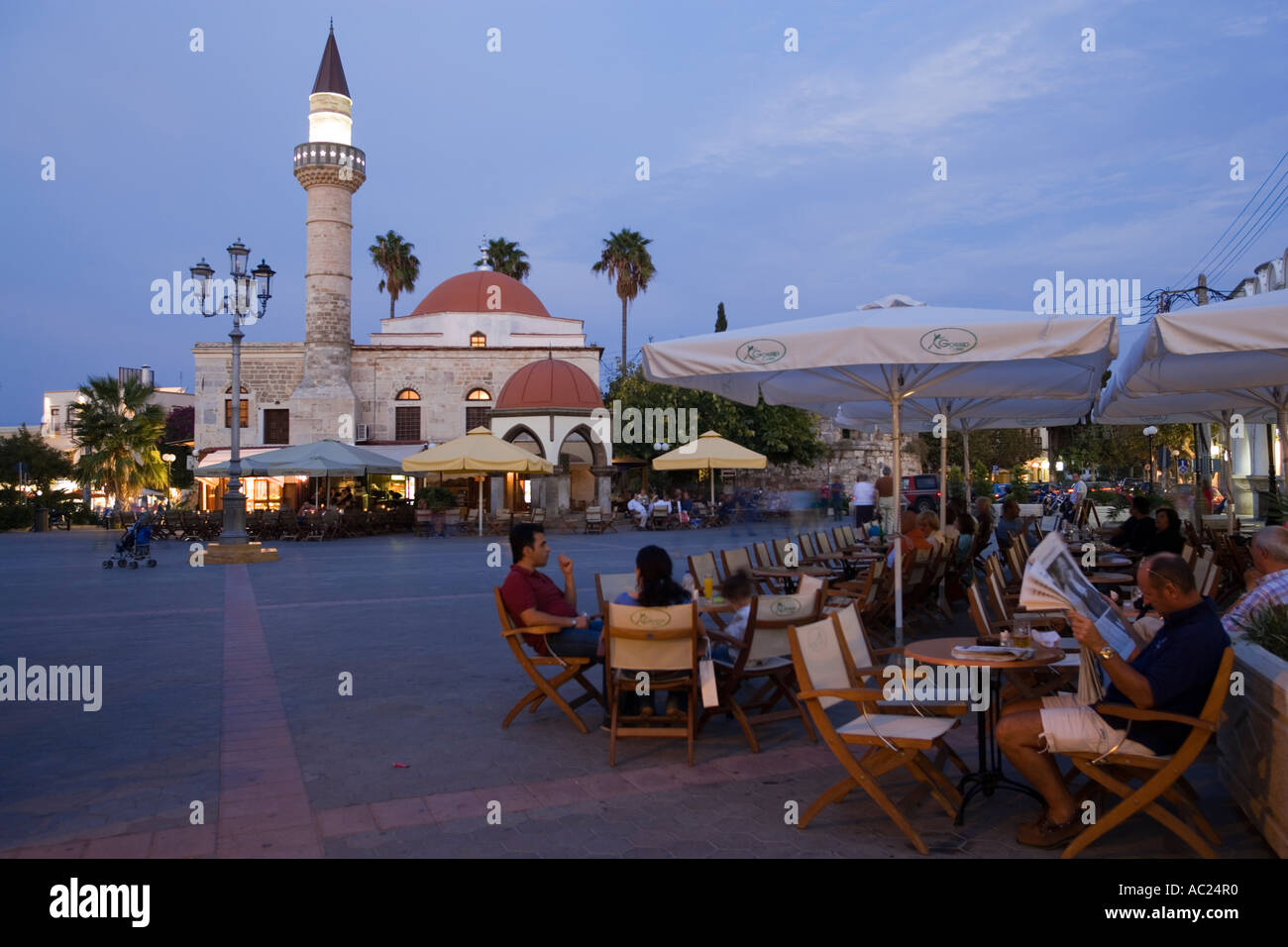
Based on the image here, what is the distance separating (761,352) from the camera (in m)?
6.50

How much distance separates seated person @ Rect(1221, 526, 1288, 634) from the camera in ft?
15.8

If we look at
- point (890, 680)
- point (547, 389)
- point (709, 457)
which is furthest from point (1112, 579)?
point (547, 389)

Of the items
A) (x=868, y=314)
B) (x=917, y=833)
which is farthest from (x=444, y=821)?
(x=868, y=314)

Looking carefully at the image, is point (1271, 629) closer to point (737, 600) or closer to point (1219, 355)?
point (737, 600)

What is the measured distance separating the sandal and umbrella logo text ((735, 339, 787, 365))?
3.34 meters

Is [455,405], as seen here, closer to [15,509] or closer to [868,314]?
[15,509]

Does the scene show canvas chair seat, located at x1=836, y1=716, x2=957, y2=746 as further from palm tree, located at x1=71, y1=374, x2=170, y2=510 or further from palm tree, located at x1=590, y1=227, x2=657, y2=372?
palm tree, located at x1=590, y1=227, x2=657, y2=372

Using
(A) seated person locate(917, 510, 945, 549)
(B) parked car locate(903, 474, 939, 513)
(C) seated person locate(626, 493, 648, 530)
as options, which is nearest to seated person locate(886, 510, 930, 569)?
(A) seated person locate(917, 510, 945, 549)

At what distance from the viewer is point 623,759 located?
5316 millimetres

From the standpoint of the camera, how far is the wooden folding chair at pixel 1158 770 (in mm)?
3629

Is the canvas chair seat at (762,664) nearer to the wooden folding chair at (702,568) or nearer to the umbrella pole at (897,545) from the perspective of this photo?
the umbrella pole at (897,545)

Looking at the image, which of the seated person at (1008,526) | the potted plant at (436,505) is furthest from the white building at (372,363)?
the seated person at (1008,526)

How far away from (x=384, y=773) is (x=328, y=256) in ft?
115
